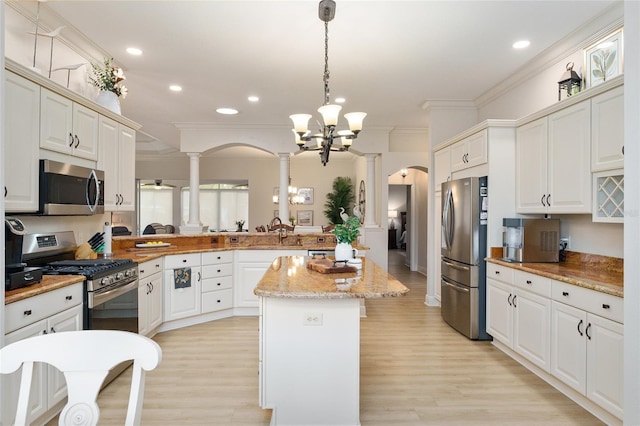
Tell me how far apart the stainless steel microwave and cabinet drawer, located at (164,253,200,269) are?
1033 mm

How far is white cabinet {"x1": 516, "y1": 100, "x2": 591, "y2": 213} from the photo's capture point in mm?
2740

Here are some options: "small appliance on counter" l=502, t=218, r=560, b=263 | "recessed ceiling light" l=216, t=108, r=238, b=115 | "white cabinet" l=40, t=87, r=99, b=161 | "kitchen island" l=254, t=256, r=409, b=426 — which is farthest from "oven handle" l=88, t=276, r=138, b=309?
"small appliance on counter" l=502, t=218, r=560, b=263

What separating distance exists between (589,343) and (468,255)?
59.3 inches

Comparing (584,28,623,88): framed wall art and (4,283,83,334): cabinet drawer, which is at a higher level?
(584,28,623,88): framed wall art

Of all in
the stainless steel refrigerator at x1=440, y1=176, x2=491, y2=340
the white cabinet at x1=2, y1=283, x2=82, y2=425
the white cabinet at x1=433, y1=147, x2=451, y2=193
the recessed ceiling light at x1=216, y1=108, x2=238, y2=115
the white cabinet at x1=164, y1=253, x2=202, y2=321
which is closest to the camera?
the white cabinet at x1=2, y1=283, x2=82, y2=425

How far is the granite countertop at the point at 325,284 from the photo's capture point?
1.94m

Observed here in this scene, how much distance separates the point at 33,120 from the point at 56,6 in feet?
3.34

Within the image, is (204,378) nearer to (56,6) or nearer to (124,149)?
(124,149)

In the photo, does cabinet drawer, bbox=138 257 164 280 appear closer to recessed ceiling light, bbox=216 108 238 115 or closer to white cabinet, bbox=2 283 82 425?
white cabinet, bbox=2 283 82 425

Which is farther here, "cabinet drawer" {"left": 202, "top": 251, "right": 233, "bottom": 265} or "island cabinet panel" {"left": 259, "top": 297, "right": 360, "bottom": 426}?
"cabinet drawer" {"left": 202, "top": 251, "right": 233, "bottom": 265}

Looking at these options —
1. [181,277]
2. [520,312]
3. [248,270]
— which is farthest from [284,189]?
[520,312]

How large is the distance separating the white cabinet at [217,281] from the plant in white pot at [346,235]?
2.11 metres

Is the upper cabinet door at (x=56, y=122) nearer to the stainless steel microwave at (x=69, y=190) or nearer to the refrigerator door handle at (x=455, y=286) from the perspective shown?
the stainless steel microwave at (x=69, y=190)

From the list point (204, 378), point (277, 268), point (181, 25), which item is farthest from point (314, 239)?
point (181, 25)
